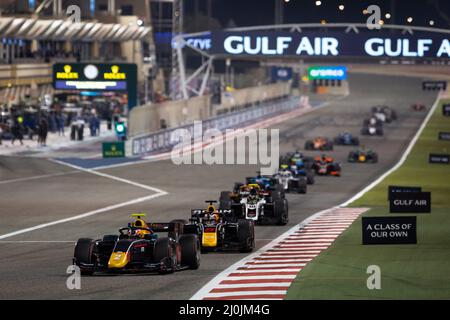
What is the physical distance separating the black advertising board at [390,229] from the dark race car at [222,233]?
108 inches

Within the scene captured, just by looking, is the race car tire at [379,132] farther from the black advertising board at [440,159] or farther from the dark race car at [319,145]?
the black advertising board at [440,159]

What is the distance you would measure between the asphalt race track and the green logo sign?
336cm

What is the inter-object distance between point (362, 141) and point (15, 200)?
150ft

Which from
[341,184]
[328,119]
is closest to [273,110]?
[328,119]

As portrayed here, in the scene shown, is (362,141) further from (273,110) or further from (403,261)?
(403,261)

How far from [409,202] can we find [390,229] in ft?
30.0

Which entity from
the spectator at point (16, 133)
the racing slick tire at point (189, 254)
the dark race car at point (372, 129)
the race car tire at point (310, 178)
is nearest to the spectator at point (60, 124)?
the spectator at point (16, 133)

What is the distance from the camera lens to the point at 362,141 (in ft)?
289

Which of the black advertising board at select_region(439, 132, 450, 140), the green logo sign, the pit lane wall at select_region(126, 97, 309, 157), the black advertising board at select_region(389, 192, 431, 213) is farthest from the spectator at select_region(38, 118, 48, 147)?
the black advertising board at select_region(389, 192, 431, 213)

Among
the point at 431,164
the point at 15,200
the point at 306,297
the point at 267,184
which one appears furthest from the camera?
the point at 431,164

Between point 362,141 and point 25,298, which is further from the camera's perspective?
point 362,141

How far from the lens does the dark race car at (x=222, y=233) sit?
2958 cm

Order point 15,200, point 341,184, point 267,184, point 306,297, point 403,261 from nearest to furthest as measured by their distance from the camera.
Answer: point 306,297, point 403,261, point 267,184, point 15,200, point 341,184

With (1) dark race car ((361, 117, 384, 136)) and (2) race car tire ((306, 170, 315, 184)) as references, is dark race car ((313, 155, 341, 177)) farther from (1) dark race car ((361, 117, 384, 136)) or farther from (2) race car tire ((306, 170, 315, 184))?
(1) dark race car ((361, 117, 384, 136))
